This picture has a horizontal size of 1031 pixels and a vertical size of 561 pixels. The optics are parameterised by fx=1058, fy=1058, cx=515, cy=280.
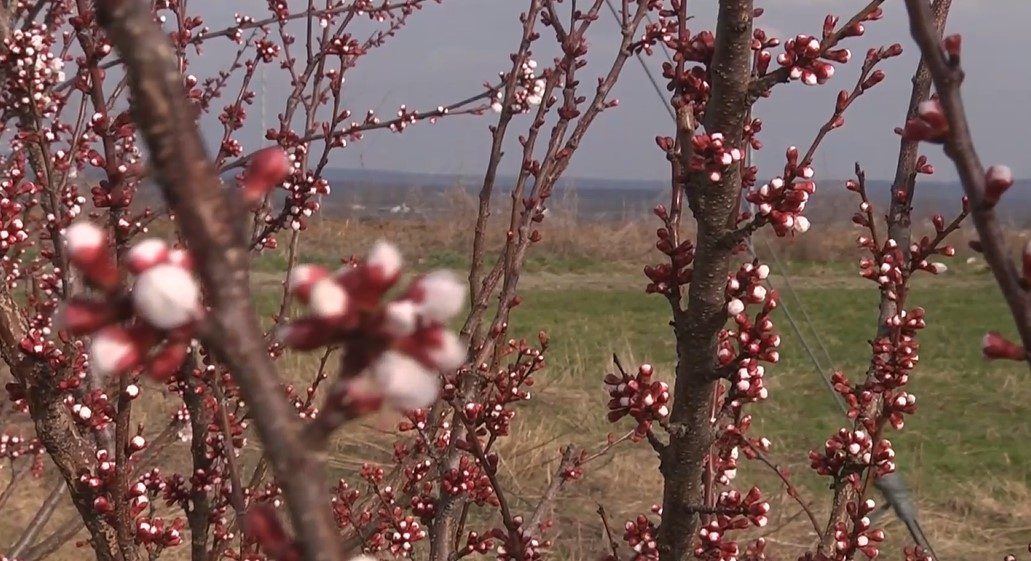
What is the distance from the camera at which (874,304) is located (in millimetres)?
13602

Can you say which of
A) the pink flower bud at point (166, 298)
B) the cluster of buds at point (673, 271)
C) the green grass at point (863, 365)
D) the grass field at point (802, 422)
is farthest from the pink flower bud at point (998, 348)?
the green grass at point (863, 365)

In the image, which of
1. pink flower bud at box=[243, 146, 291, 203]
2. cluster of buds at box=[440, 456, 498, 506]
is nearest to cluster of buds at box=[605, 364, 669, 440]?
cluster of buds at box=[440, 456, 498, 506]

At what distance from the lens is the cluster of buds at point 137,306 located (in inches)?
14.9

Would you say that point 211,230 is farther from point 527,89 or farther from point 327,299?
point 527,89

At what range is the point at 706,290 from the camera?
1.21 meters

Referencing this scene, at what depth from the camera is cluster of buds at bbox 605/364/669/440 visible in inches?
53.8

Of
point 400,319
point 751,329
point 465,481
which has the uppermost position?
point 400,319

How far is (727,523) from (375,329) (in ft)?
4.06

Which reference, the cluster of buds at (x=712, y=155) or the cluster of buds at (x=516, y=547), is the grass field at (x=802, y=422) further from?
the cluster of buds at (x=712, y=155)

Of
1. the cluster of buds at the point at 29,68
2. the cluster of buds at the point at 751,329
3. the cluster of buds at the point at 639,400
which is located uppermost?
the cluster of buds at the point at 29,68

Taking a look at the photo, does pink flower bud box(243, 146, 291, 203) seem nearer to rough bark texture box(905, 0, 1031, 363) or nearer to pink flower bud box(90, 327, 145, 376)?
pink flower bud box(90, 327, 145, 376)

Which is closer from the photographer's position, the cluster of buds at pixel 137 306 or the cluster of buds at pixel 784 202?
the cluster of buds at pixel 137 306

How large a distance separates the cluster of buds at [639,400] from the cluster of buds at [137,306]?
0.99m

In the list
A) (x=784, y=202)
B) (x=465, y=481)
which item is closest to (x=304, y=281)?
(x=784, y=202)
